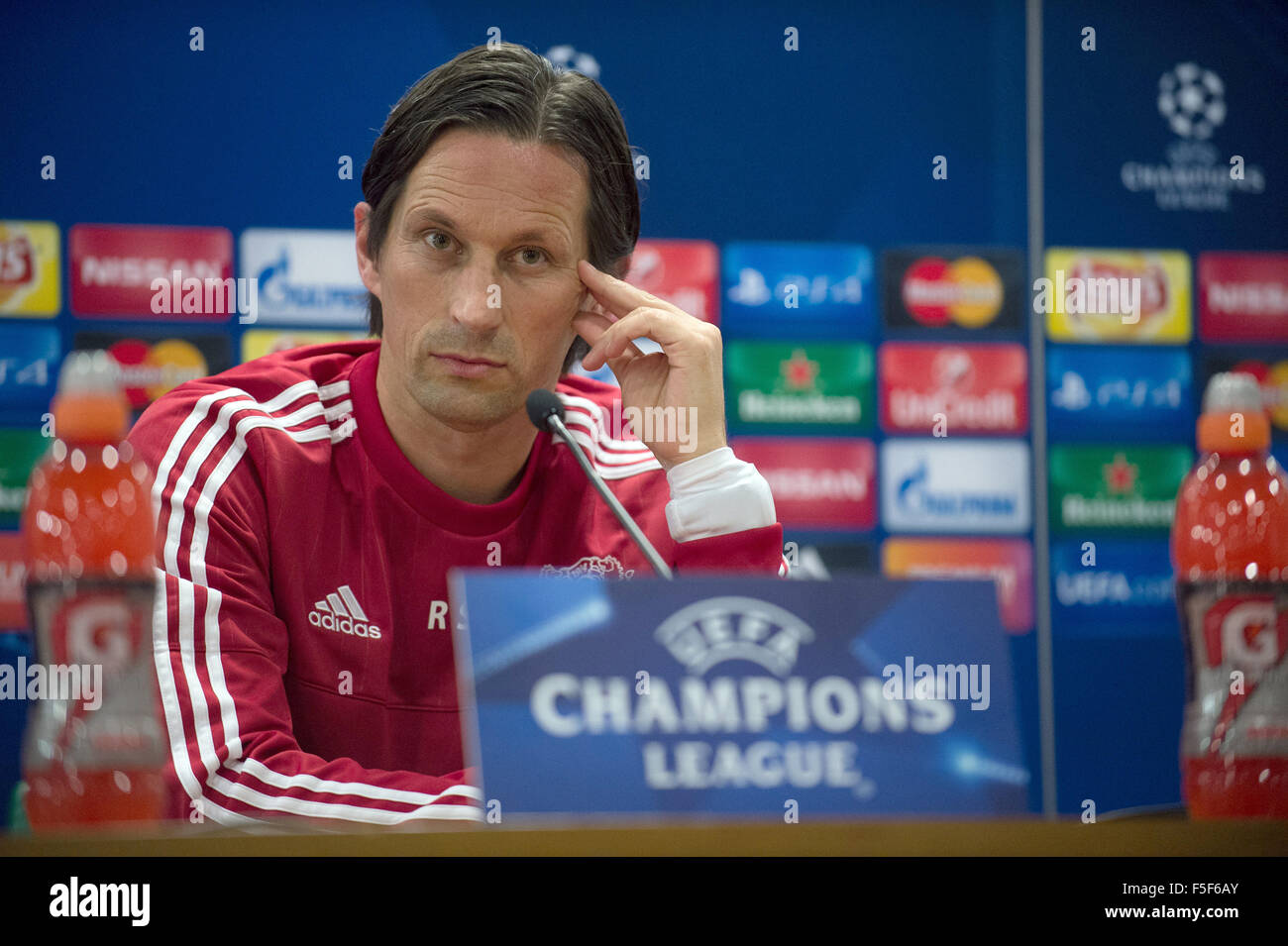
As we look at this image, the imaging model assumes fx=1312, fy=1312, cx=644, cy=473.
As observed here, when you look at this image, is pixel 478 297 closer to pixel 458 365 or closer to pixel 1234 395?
pixel 458 365

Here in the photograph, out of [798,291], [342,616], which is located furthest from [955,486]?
[342,616]

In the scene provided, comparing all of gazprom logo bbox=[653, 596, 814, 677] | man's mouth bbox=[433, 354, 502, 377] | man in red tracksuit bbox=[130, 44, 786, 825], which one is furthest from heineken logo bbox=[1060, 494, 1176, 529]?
gazprom logo bbox=[653, 596, 814, 677]

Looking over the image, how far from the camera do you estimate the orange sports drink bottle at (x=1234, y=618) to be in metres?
0.88

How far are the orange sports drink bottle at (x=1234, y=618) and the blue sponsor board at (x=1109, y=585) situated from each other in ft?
5.52

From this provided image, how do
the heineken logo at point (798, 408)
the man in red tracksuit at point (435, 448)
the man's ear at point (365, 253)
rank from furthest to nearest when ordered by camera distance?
1. the heineken logo at point (798, 408)
2. the man's ear at point (365, 253)
3. the man in red tracksuit at point (435, 448)

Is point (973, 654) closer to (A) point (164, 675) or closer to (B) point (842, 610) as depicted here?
(B) point (842, 610)

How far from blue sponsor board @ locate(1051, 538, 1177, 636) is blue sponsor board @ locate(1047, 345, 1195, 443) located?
0.25 m

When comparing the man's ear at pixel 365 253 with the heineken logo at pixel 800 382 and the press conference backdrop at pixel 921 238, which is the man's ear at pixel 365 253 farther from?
the heineken logo at pixel 800 382

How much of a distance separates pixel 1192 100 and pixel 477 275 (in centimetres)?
217

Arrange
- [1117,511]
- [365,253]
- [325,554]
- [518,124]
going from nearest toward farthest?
[325,554]
[518,124]
[365,253]
[1117,511]

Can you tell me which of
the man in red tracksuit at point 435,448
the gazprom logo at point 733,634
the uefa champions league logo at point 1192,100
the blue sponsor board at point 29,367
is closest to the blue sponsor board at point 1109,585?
the uefa champions league logo at point 1192,100

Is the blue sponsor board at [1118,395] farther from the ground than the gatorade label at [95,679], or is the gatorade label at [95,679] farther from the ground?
the blue sponsor board at [1118,395]

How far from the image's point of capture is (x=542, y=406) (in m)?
1.25

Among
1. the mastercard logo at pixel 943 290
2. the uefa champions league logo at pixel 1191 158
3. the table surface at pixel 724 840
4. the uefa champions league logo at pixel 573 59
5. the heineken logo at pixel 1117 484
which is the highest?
the uefa champions league logo at pixel 573 59
